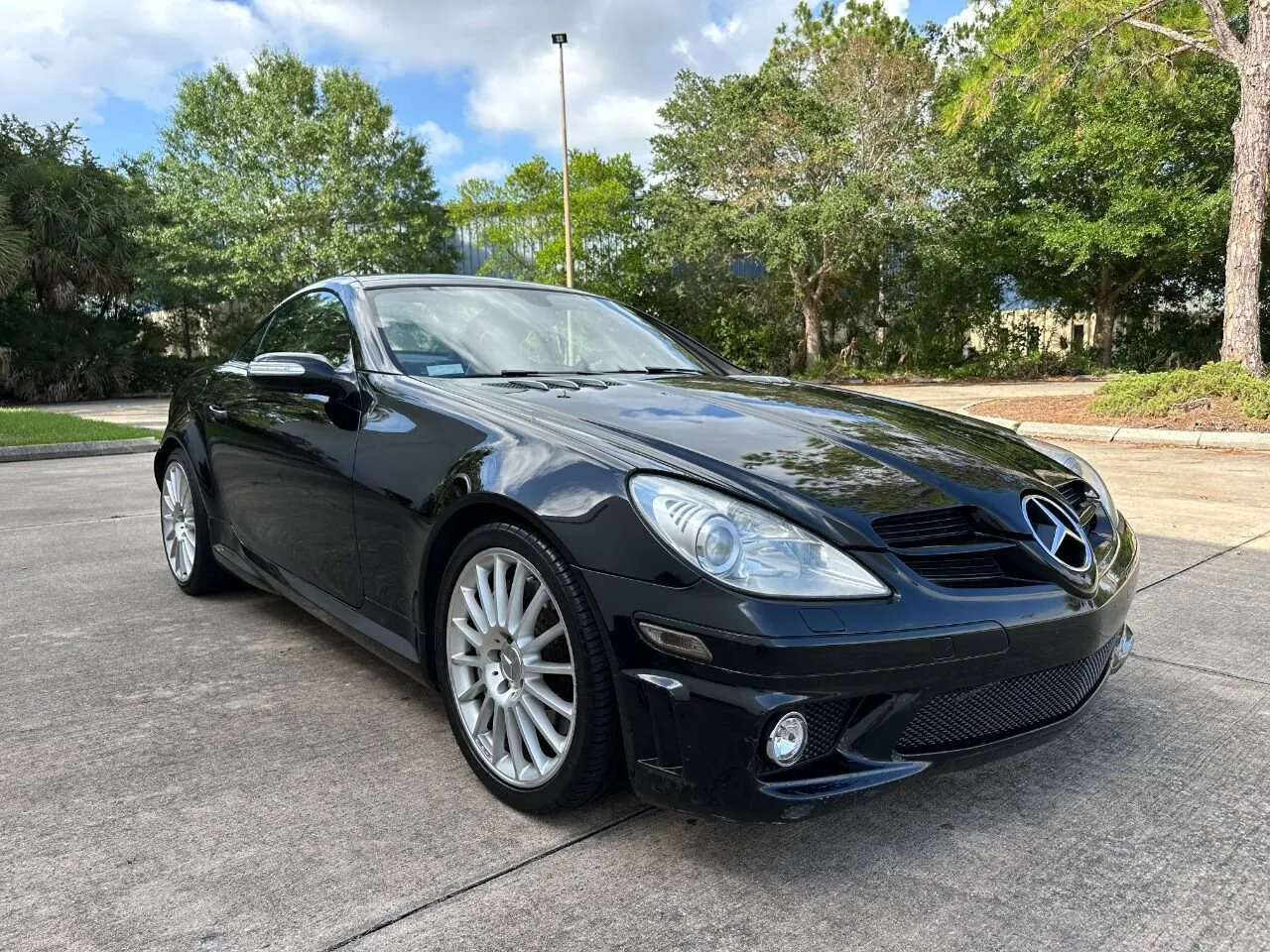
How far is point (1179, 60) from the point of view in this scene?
Answer: 45.8 feet

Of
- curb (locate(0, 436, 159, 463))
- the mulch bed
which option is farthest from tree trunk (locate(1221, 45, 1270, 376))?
curb (locate(0, 436, 159, 463))

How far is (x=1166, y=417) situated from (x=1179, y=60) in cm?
664

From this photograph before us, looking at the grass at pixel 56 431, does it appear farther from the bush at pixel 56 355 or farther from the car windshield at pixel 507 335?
the bush at pixel 56 355

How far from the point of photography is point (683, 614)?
1.80 meters

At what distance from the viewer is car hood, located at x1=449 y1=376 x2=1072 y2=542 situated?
206cm

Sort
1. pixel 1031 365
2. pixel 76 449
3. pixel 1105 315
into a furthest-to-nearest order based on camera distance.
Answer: pixel 1105 315
pixel 1031 365
pixel 76 449

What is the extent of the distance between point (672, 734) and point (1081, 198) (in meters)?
27.0

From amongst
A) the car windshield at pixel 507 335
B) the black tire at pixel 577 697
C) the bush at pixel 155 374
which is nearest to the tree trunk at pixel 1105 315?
the bush at pixel 155 374

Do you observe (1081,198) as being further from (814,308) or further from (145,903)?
(145,903)

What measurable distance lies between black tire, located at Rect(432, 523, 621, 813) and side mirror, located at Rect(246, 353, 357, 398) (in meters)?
0.92

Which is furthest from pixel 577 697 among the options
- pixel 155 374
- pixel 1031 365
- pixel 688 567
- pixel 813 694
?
pixel 155 374

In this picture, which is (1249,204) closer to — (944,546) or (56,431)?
(944,546)

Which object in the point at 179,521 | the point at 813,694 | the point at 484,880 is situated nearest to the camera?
the point at 813,694

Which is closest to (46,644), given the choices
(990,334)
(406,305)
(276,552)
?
(276,552)
